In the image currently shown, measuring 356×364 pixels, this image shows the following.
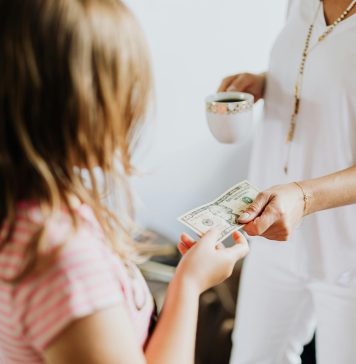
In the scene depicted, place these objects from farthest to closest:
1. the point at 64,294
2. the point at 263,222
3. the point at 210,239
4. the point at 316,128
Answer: the point at 316,128 → the point at 263,222 → the point at 210,239 → the point at 64,294

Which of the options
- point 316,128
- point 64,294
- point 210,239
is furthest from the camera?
point 316,128

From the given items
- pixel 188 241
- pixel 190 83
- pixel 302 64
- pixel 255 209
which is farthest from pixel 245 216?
pixel 190 83

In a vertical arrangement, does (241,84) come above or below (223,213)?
above

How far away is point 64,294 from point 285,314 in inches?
34.1

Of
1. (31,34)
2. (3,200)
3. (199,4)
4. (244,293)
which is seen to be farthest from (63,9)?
(199,4)

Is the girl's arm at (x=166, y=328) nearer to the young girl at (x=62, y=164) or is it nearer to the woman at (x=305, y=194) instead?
the young girl at (x=62, y=164)

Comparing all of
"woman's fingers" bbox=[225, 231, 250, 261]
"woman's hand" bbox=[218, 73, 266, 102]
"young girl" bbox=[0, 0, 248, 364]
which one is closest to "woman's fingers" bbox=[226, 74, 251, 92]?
"woman's hand" bbox=[218, 73, 266, 102]

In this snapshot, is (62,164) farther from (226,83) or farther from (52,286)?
(226,83)

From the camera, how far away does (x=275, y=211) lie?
83 centimetres

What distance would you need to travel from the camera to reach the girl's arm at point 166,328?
0.45 meters

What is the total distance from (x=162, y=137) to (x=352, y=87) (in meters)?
0.94

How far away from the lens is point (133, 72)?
518 mm

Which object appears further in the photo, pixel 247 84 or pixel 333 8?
pixel 247 84

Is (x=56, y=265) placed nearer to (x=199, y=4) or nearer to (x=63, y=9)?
(x=63, y=9)
